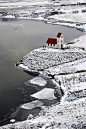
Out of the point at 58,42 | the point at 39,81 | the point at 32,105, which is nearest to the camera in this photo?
the point at 32,105

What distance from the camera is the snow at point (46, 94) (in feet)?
79.0

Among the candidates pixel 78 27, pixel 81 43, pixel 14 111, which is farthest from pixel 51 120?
pixel 78 27

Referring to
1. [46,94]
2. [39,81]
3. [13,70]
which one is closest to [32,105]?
[46,94]

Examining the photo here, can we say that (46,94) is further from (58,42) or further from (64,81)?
(58,42)

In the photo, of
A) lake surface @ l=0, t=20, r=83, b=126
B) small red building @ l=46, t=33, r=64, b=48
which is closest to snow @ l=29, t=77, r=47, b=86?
lake surface @ l=0, t=20, r=83, b=126

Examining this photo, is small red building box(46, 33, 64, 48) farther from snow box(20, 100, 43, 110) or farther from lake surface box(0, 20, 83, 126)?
snow box(20, 100, 43, 110)

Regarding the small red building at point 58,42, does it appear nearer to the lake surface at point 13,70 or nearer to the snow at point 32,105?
the lake surface at point 13,70

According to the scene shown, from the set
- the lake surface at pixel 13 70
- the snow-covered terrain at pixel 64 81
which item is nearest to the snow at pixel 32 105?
the snow-covered terrain at pixel 64 81

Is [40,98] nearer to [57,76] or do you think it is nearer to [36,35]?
[57,76]

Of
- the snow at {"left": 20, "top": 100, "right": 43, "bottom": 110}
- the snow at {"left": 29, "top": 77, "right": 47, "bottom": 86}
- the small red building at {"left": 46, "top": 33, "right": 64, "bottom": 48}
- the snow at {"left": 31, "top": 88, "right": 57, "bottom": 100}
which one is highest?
the small red building at {"left": 46, "top": 33, "right": 64, "bottom": 48}

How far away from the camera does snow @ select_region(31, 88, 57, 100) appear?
949 inches

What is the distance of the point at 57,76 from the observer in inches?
1153

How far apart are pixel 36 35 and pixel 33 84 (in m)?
28.3

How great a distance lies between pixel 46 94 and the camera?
24.8 metres
